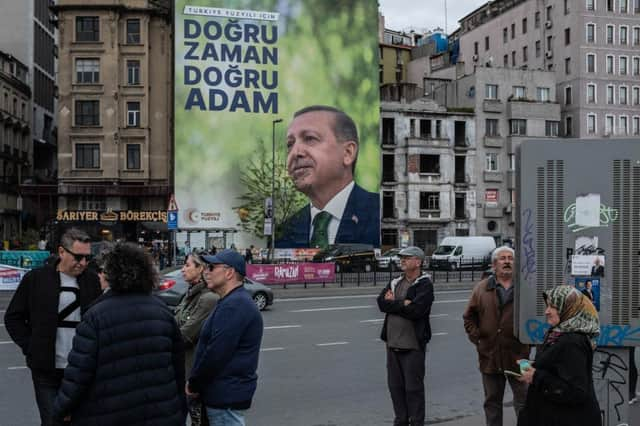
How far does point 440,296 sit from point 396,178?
107ft

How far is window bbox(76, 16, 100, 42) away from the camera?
53.7 metres

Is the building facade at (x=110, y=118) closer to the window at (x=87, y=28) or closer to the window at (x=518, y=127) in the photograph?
the window at (x=87, y=28)

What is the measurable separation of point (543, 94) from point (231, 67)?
26.8 metres

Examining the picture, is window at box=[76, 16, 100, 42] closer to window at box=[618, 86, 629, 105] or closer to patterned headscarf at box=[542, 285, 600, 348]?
window at box=[618, 86, 629, 105]

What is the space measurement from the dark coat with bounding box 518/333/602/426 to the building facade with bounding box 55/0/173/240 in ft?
158

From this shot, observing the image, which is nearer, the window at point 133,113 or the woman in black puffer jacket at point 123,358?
the woman in black puffer jacket at point 123,358

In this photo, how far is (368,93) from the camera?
2335 inches

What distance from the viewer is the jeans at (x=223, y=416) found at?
533cm

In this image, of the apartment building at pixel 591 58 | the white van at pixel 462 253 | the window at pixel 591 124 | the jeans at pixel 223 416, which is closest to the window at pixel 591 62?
the apartment building at pixel 591 58

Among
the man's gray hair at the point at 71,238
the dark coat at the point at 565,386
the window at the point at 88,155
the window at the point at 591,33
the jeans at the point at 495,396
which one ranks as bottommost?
the jeans at the point at 495,396

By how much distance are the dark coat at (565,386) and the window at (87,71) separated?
172 feet

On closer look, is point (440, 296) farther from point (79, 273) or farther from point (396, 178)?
point (396, 178)

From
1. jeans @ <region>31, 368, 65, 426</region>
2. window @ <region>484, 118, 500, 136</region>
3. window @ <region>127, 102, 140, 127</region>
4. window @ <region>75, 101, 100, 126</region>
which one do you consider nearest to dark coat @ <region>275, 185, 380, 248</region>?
window @ <region>484, 118, 500, 136</region>

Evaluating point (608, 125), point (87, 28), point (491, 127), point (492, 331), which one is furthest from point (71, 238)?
point (608, 125)
